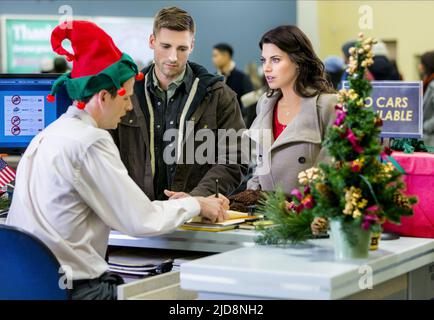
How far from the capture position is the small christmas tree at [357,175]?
8.14 ft

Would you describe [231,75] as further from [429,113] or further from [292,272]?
[292,272]

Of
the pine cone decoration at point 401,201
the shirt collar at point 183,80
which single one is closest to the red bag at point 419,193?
the pine cone decoration at point 401,201

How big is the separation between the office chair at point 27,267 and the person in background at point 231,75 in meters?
5.57

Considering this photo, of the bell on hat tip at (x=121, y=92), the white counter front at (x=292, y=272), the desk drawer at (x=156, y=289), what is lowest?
the desk drawer at (x=156, y=289)

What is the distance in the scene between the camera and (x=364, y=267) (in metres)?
2.47

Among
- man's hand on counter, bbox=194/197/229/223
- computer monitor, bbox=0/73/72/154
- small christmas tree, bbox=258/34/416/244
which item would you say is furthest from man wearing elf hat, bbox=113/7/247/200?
small christmas tree, bbox=258/34/416/244

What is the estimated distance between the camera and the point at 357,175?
2498 millimetres

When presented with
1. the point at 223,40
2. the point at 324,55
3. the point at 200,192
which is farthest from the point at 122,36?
the point at 200,192

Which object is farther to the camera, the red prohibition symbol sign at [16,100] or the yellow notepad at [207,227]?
the red prohibition symbol sign at [16,100]

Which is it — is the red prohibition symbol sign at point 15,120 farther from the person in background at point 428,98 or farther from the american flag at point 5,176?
the person in background at point 428,98

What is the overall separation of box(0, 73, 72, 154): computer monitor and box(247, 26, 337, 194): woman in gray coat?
94 centimetres

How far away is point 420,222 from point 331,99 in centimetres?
70
